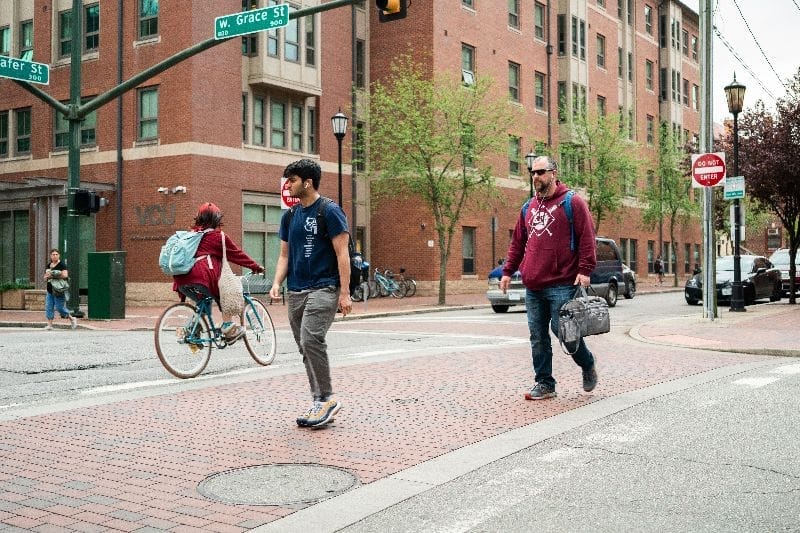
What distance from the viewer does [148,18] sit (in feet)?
94.6

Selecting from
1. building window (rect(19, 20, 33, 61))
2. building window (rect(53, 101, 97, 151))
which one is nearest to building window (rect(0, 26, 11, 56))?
building window (rect(19, 20, 33, 61))

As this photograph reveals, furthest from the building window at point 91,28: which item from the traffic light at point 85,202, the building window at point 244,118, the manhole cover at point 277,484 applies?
the manhole cover at point 277,484

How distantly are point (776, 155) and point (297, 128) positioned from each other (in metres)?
15.7

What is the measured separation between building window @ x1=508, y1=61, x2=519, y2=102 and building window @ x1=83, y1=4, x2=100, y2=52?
17.7m

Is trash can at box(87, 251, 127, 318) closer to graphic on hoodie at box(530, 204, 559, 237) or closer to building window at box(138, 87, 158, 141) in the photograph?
building window at box(138, 87, 158, 141)

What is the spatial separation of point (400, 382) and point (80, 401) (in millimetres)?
3070

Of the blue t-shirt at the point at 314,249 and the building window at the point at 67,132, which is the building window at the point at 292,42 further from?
the blue t-shirt at the point at 314,249

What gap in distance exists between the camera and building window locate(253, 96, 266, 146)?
2992 cm

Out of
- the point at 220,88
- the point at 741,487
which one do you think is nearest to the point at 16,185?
the point at 220,88

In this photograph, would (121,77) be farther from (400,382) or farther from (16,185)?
(400,382)

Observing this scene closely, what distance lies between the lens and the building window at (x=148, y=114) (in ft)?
94.2

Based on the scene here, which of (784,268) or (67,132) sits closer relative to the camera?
(67,132)

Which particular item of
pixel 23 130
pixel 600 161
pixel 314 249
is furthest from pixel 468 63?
pixel 314 249

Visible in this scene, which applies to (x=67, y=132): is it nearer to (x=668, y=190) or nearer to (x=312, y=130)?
(x=312, y=130)
